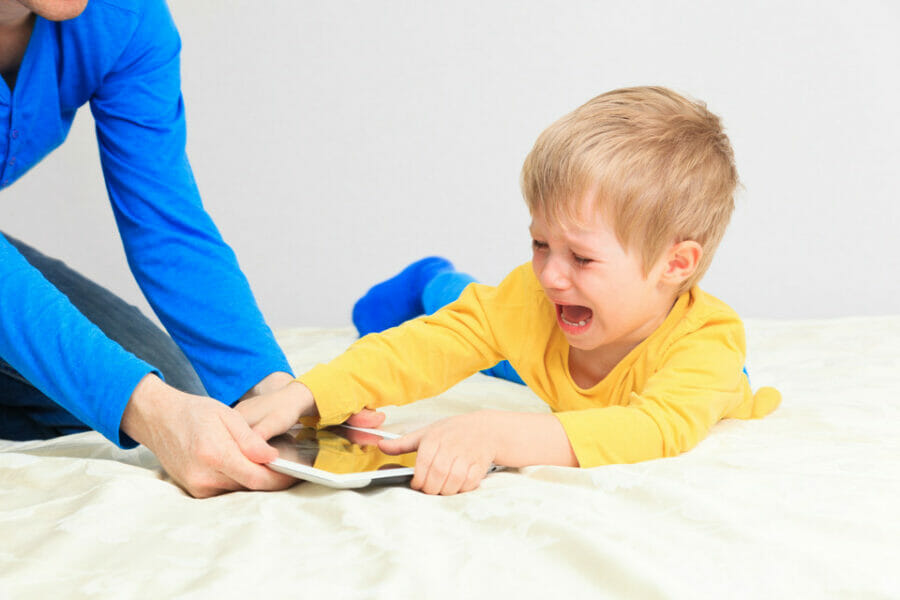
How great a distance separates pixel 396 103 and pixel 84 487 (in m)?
2.41

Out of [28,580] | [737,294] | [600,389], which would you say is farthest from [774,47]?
[28,580]

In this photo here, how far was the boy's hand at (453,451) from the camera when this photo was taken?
941 mm

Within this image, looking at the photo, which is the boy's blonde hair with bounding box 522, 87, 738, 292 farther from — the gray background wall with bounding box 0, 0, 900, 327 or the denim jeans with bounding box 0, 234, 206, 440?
the gray background wall with bounding box 0, 0, 900, 327

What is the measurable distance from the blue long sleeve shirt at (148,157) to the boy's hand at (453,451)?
1.26 ft

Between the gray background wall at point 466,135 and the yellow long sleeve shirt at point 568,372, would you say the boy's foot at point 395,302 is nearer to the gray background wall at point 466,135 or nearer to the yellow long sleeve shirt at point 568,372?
the yellow long sleeve shirt at point 568,372

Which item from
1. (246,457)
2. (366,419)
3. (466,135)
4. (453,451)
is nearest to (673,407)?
(453,451)

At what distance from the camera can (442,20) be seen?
312 centimetres

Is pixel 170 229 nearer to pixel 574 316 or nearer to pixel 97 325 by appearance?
pixel 97 325

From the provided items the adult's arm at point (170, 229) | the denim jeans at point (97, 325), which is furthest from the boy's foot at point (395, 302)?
the adult's arm at point (170, 229)

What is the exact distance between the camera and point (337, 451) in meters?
1.01

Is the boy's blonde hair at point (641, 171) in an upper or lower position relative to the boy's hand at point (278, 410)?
upper

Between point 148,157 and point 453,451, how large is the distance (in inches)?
27.7

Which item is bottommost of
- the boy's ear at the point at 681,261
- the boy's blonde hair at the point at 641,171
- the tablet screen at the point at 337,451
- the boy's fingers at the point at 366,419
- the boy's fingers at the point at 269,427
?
the boy's fingers at the point at 366,419

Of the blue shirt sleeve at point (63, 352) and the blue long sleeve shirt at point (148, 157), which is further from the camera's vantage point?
the blue long sleeve shirt at point (148, 157)
